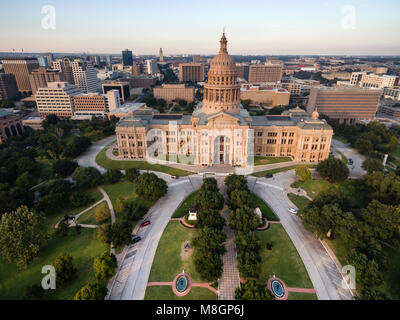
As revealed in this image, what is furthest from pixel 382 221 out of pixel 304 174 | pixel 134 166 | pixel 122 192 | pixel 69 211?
pixel 69 211

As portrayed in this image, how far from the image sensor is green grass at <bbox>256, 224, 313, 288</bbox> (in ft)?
156

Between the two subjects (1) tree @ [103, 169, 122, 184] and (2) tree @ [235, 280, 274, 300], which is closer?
(2) tree @ [235, 280, 274, 300]

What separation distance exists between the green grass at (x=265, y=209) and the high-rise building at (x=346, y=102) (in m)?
111

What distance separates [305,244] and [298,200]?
66.8ft

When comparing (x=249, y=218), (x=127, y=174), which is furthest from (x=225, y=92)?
(x=249, y=218)

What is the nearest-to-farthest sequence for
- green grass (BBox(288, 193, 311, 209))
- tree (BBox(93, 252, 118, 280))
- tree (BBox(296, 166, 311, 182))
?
tree (BBox(93, 252, 118, 280)) < green grass (BBox(288, 193, 311, 209)) < tree (BBox(296, 166, 311, 182))

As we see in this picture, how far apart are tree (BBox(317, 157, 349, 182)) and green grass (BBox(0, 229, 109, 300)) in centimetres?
7528

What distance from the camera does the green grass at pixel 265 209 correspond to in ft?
218

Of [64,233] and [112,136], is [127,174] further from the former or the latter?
[112,136]

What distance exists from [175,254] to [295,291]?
1042 inches

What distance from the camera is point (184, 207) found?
7131 centimetres

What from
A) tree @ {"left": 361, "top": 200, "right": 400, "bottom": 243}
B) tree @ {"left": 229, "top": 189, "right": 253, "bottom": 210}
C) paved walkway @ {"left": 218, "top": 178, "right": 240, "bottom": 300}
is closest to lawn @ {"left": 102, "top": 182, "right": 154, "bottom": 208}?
tree @ {"left": 229, "top": 189, "right": 253, "bottom": 210}

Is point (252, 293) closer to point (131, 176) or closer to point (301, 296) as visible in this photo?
point (301, 296)

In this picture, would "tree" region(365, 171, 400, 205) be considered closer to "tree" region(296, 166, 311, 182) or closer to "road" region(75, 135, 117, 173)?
"tree" region(296, 166, 311, 182)
